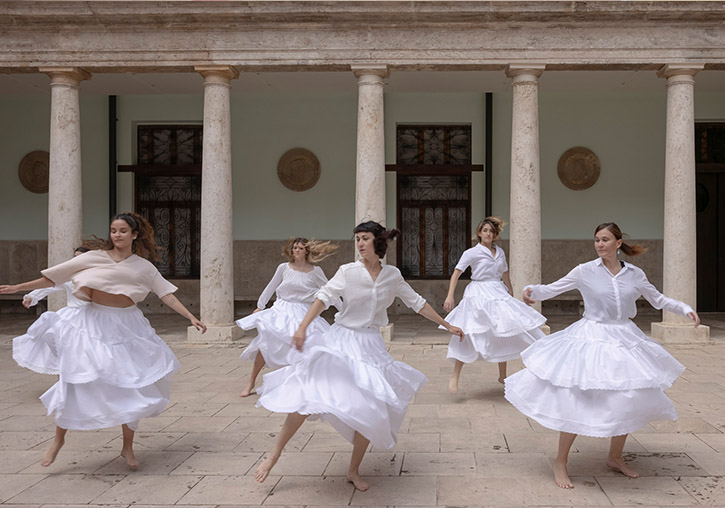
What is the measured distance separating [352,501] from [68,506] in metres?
1.75

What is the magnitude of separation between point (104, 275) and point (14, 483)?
1526 mm

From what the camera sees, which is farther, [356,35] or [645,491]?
[356,35]

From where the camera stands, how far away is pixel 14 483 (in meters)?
4.69

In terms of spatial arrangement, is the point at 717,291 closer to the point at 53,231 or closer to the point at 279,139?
the point at 279,139

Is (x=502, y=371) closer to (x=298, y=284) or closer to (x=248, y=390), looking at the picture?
(x=298, y=284)

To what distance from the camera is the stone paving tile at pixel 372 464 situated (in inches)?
192

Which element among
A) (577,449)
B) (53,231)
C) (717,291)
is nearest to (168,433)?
(577,449)

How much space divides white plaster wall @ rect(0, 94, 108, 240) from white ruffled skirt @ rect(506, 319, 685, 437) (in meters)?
13.6

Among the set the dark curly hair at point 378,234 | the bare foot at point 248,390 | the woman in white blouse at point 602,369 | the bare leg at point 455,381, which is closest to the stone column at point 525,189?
the bare leg at point 455,381

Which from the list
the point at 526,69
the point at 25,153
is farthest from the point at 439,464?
the point at 25,153

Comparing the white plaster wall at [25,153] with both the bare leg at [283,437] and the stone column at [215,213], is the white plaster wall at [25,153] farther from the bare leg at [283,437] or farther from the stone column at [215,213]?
the bare leg at [283,437]

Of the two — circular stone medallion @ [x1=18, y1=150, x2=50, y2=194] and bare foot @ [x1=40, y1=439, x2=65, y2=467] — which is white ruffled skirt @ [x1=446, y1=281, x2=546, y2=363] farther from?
circular stone medallion @ [x1=18, y1=150, x2=50, y2=194]

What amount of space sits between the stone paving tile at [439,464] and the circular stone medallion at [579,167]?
451 inches

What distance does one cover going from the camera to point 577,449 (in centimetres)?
545
